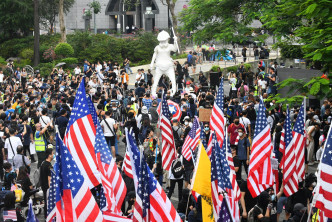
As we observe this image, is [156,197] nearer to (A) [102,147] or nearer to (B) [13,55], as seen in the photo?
(A) [102,147]

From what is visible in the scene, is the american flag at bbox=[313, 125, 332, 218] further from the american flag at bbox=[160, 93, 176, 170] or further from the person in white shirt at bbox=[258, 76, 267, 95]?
the person in white shirt at bbox=[258, 76, 267, 95]

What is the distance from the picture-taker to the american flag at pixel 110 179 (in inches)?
427

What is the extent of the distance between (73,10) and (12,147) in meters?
53.5

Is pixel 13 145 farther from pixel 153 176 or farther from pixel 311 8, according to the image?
pixel 311 8

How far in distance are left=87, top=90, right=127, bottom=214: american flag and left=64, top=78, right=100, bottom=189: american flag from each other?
19 centimetres

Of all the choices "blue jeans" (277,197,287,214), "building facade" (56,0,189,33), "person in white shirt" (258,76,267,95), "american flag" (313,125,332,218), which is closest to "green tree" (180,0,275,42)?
"person in white shirt" (258,76,267,95)

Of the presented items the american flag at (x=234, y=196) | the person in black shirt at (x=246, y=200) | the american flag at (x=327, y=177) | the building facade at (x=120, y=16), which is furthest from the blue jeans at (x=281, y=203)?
the building facade at (x=120, y=16)

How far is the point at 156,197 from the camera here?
9039 mm

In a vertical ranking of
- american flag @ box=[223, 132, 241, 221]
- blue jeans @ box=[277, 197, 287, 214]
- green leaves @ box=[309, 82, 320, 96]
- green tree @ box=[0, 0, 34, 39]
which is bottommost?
blue jeans @ box=[277, 197, 287, 214]

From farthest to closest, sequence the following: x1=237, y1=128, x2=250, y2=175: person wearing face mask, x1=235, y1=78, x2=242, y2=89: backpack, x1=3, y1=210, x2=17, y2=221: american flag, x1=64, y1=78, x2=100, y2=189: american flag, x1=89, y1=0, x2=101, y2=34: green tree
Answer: x1=89, y1=0, x2=101, y2=34: green tree
x1=235, y1=78, x2=242, y2=89: backpack
x1=237, y1=128, x2=250, y2=175: person wearing face mask
x1=3, y1=210, x2=17, y2=221: american flag
x1=64, y1=78, x2=100, y2=189: american flag

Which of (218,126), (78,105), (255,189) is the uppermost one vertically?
(78,105)

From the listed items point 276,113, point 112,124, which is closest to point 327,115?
point 276,113

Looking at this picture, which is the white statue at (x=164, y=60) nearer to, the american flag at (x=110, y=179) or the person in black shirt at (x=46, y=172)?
the person in black shirt at (x=46, y=172)

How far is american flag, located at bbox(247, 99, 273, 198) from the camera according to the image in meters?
12.1
